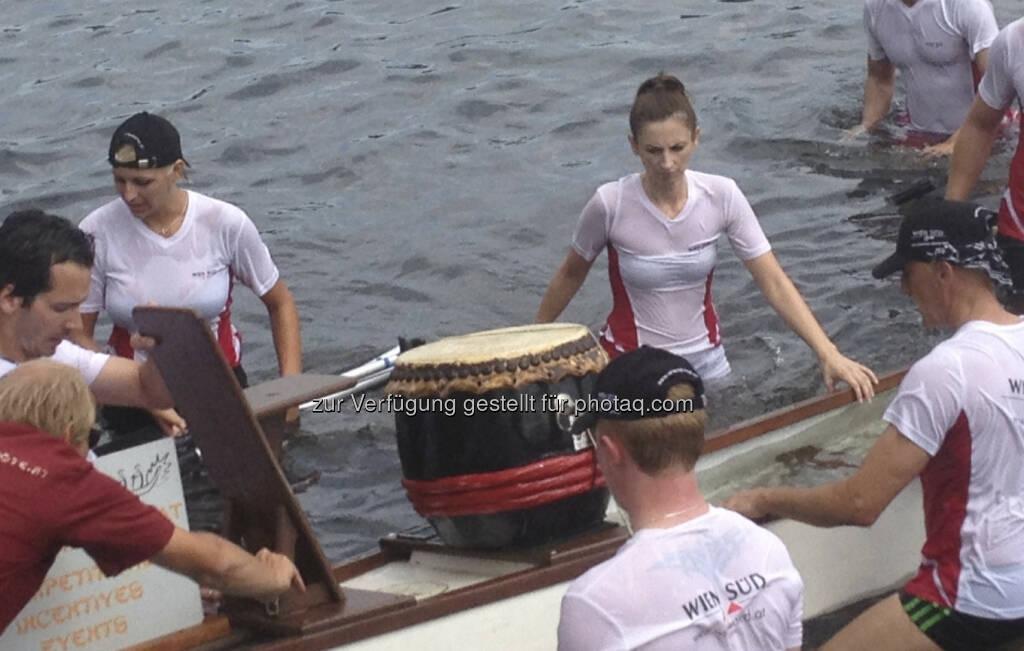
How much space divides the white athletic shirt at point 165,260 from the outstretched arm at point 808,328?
1.91 m

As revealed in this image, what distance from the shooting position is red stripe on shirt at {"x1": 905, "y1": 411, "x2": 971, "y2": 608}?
426 centimetres

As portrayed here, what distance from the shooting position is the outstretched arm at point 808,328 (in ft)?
18.8

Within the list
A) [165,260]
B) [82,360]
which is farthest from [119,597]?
[165,260]

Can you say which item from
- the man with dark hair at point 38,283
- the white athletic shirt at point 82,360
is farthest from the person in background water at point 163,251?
the man with dark hair at point 38,283

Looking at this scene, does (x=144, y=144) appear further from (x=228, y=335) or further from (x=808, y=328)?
(x=808, y=328)

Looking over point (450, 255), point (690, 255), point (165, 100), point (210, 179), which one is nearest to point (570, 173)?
point (450, 255)

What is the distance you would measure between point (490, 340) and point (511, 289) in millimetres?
4577

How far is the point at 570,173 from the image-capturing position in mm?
11219

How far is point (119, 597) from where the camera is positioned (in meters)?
4.28

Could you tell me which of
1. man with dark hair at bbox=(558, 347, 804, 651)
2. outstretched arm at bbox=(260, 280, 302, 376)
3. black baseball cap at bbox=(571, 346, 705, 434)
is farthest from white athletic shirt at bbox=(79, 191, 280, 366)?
man with dark hair at bbox=(558, 347, 804, 651)

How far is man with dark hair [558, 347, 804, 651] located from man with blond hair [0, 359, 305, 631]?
944 mm

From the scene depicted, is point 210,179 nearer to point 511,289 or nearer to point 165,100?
point 165,100

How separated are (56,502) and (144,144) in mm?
2638

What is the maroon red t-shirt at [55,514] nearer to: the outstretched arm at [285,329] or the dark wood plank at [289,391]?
the dark wood plank at [289,391]
